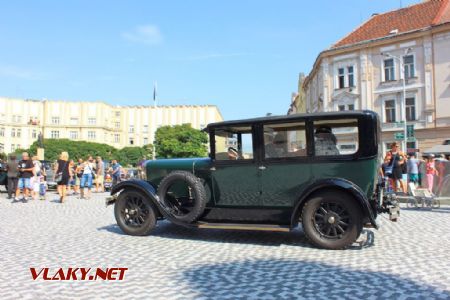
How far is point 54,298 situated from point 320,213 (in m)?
3.91

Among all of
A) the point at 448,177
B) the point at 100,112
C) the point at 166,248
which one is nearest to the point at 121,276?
the point at 166,248

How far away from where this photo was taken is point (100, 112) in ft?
387

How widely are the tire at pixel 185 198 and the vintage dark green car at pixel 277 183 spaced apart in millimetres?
17

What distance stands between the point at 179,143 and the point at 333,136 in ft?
255

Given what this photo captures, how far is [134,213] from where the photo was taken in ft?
25.3

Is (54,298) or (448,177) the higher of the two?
(448,177)

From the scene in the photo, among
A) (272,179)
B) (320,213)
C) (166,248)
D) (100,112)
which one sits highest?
(100,112)

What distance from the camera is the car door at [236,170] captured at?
6855mm

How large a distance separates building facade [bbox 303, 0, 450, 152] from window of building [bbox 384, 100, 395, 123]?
8 centimetres

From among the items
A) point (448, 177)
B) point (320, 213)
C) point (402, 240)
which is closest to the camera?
point (320, 213)

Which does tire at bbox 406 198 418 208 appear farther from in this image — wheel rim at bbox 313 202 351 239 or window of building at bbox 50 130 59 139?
window of building at bbox 50 130 59 139

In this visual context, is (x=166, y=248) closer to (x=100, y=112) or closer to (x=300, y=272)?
(x=300, y=272)

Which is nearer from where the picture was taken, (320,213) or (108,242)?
(320,213)

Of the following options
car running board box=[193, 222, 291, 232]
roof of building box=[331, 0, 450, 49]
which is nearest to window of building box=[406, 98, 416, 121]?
roof of building box=[331, 0, 450, 49]
